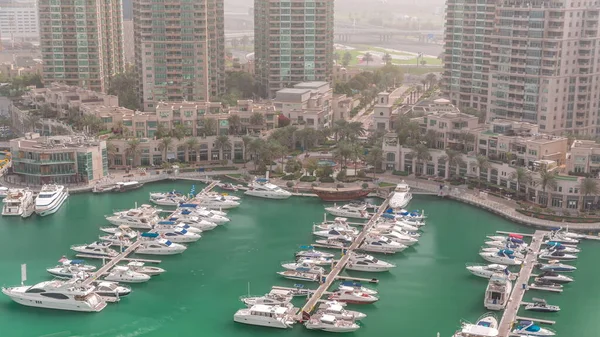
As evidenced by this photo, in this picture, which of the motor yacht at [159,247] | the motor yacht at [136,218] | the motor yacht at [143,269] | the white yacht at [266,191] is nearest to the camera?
the motor yacht at [143,269]

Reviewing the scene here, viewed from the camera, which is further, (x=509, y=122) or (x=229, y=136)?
(x=229, y=136)

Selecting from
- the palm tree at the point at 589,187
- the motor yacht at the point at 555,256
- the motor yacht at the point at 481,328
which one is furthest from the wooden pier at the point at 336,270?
the palm tree at the point at 589,187

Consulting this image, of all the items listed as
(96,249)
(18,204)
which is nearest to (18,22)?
(18,204)

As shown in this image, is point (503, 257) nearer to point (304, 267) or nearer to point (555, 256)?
point (555, 256)

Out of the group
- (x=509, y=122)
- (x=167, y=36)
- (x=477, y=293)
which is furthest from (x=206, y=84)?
(x=477, y=293)

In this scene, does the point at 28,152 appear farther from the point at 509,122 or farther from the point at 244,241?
the point at 509,122

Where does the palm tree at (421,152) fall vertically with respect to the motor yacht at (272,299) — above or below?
above

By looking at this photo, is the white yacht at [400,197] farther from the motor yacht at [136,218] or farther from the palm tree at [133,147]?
the palm tree at [133,147]
